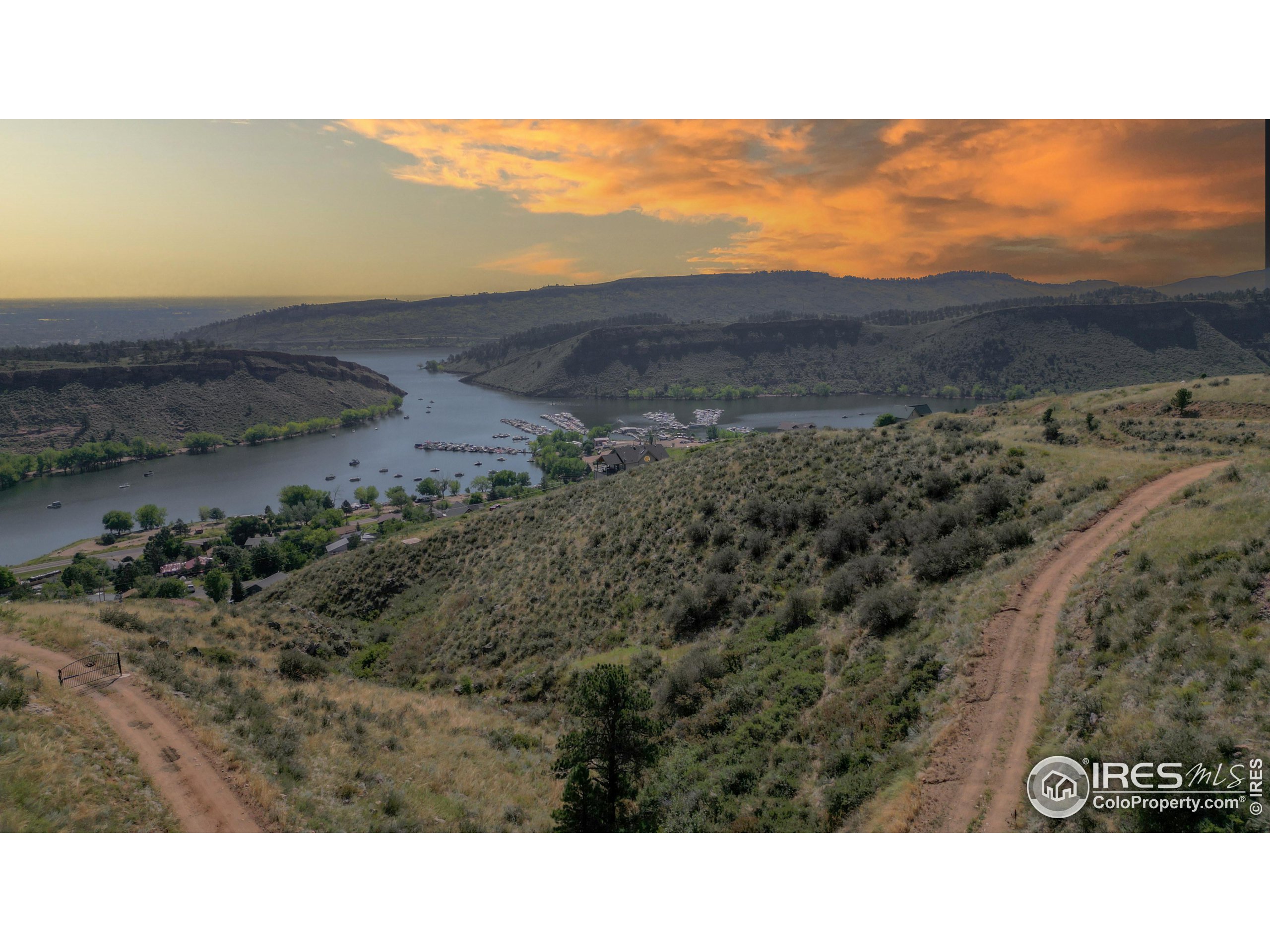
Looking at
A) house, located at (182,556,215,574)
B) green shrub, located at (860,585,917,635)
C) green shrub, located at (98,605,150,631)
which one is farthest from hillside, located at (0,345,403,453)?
green shrub, located at (860,585,917,635)

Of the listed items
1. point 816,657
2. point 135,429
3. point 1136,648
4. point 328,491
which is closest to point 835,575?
point 816,657

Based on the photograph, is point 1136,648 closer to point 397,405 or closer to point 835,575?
point 835,575

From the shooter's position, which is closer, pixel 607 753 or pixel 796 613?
pixel 607 753

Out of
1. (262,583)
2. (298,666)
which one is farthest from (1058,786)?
(262,583)

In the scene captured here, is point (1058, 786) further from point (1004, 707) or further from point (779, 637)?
point (779, 637)

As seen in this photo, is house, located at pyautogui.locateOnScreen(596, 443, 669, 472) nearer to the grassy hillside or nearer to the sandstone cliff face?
the grassy hillside

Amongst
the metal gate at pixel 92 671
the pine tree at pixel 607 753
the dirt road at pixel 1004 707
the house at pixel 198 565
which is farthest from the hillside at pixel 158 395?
the dirt road at pixel 1004 707
